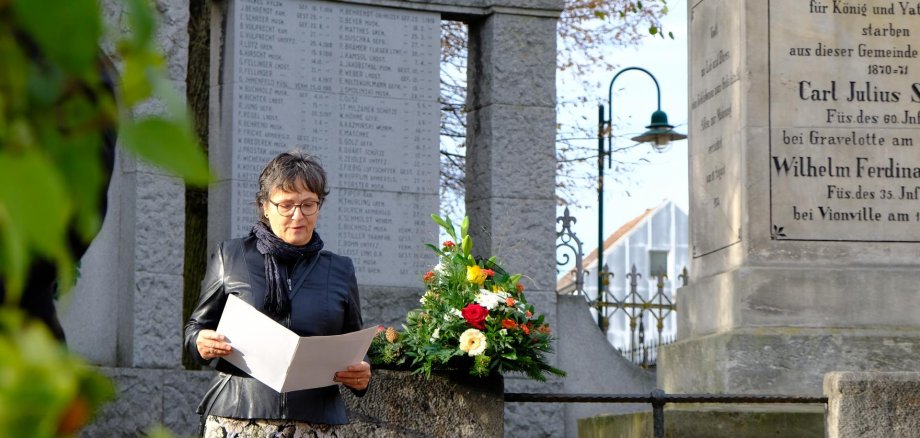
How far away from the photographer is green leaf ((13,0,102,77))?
1.05 m

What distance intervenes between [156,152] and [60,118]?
0.32 feet

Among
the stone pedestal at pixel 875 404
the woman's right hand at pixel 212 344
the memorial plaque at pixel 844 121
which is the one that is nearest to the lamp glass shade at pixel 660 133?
the memorial plaque at pixel 844 121

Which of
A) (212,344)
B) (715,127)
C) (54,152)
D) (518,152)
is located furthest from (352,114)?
(54,152)

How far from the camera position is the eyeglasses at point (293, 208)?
469 centimetres

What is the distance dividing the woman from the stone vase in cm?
125

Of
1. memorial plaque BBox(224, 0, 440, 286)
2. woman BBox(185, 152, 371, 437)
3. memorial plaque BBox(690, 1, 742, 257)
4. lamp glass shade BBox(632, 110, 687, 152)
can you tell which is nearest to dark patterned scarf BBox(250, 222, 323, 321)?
woman BBox(185, 152, 371, 437)

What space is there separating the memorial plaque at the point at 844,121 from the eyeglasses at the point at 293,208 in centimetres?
327

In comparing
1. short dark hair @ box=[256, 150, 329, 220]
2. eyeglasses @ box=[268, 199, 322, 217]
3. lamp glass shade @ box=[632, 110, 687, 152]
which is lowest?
eyeglasses @ box=[268, 199, 322, 217]

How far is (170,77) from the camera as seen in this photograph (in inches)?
→ 384

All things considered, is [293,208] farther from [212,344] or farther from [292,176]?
[212,344]

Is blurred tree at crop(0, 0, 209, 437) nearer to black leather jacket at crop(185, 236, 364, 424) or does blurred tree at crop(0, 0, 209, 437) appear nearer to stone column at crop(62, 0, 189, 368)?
black leather jacket at crop(185, 236, 364, 424)

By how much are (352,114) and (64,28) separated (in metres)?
9.54

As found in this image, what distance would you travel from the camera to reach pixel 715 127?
7.81 meters

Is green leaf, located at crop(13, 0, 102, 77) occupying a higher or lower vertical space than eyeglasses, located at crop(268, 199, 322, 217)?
lower
